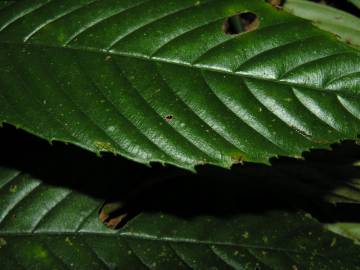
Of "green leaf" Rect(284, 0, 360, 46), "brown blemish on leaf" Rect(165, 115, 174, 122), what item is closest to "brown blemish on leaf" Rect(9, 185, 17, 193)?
"brown blemish on leaf" Rect(165, 115, 174, 122)

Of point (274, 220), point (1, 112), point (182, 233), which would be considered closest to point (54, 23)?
point (1, 112)

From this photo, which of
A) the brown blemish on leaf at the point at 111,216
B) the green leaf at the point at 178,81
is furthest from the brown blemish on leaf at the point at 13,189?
the green leaf at the point at 178,81

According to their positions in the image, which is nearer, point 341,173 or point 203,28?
point 203,28

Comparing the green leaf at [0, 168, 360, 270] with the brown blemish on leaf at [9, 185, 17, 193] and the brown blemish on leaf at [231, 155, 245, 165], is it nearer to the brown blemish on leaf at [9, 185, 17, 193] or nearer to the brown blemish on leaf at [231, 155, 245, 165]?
the brown blemish on leaf at [9, 185, 17, 193]

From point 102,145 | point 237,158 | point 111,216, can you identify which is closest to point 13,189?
point 111,216

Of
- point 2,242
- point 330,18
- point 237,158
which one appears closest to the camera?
point 237,158

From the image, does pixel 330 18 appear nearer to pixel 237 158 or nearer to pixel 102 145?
pixel 237 158

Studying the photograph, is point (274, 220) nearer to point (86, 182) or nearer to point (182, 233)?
point (182, 233)
